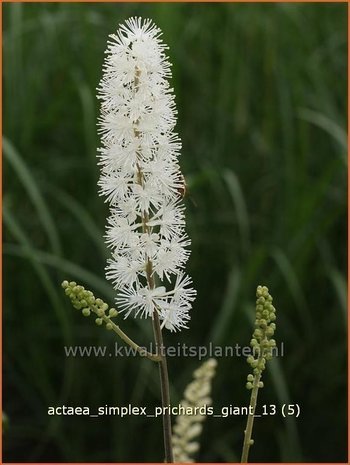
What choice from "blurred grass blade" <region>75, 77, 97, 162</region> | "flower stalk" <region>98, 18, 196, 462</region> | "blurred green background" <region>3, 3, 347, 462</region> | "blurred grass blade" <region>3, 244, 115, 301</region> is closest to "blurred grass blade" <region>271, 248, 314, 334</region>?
"blurred green background" <region>3, 3, 347, 462</region>

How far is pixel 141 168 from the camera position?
0.89 meters

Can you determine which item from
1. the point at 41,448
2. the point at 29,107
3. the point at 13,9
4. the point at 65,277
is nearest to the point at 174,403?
→ the point at 65,277

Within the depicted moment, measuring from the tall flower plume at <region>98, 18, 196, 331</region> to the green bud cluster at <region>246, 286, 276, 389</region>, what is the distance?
102mm

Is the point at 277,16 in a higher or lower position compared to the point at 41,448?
higher

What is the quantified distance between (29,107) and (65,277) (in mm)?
626

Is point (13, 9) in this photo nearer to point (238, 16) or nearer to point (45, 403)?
point (238, 16)

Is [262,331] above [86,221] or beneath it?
beneath

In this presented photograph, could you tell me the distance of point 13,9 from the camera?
2619 mm

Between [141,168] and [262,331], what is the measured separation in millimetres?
233

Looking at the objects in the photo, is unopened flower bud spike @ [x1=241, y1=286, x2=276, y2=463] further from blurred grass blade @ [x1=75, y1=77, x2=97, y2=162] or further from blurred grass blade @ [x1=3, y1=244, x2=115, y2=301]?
blurred grass blade @ [x1=75, y1=77, x2=97, y2=162]

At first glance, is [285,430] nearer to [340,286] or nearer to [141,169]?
[340,286]

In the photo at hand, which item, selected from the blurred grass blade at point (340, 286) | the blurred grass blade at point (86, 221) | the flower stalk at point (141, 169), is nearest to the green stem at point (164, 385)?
the flower stalk at point (141, 169)

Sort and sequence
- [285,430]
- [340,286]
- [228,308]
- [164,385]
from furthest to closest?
[285,430]
[340,286]
[228,308]
[164,385]

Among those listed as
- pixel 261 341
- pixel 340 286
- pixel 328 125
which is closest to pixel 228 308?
pixel 340 286
